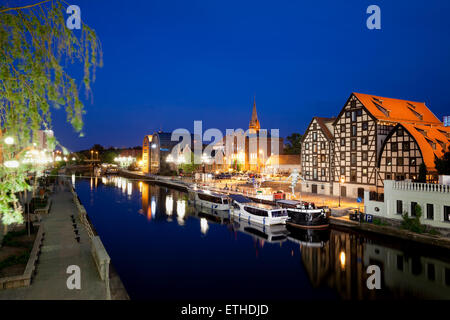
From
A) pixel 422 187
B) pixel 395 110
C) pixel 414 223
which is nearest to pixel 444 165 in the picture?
pixel 422 187

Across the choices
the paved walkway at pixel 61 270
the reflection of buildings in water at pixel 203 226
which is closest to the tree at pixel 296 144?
the reflection of buildings in water at pixel 203 226

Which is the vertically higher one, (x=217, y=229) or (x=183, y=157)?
(x=183, y=157)

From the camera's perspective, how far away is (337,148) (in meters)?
45.2

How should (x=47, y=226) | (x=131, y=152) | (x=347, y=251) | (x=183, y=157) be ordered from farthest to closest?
(x=131, y=152) < (x=183, y=157) < (x=347, y=251) < (x=47, y=226)

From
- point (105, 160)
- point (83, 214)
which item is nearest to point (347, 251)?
point (83, 214)

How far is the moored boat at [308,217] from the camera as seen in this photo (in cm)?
3189

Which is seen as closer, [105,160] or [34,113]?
[34,113]

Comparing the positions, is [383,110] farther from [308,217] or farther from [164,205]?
[164,205]

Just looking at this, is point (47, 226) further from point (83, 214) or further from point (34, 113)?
point (34, 113)

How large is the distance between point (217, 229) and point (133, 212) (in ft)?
53.7

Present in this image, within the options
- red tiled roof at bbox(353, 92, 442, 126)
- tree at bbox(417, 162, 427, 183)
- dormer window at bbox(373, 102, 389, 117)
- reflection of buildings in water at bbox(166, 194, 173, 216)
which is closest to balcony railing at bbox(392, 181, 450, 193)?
tree at bbox(417, 162, 427, 183)

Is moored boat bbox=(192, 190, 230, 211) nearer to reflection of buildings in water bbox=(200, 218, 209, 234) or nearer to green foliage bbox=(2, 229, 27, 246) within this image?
reflection of buildings in water bbox=(200, 218, 209, 234)

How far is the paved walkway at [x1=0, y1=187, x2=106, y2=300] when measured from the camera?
1221 cm

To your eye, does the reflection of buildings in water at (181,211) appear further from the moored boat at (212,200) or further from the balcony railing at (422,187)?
the balcony railing at (422,187)
